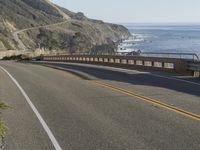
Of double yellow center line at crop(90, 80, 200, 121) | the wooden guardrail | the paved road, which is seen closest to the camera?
the paved road

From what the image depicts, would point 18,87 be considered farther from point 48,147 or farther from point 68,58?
point 68,58

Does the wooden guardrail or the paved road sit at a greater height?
the paved road

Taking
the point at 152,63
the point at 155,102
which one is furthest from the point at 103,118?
the point at 152,63

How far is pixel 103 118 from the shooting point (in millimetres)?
13078

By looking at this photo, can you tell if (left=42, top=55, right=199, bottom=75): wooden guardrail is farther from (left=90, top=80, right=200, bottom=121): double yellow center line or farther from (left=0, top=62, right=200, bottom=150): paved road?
(left=90, top=80, right=200, bottom=121): double yellow center line

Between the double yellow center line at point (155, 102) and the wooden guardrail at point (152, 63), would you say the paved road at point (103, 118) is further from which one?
the wooden guardrail at point (152, 63)

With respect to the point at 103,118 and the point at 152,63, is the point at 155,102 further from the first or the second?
the point at 152,63

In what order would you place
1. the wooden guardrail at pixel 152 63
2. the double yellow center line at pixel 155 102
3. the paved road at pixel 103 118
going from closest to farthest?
the paved road at pixel 103 118
the double yellow center line at pixel 155 102
the wooden guardrail at pixel 152 63

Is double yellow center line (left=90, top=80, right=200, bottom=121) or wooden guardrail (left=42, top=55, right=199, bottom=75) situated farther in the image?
wooden guardrail (left=42, top=55, right=199, bottom=75)

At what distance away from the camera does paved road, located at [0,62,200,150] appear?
10250mm

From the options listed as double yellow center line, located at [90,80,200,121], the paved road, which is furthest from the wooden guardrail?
double yellow center line, located at [90,80,200,121]

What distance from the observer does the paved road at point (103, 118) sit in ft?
33.6

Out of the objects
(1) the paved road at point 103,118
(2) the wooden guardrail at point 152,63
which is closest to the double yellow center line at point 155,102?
(1) the paved road at point 103,118

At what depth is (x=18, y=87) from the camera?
21500mm
